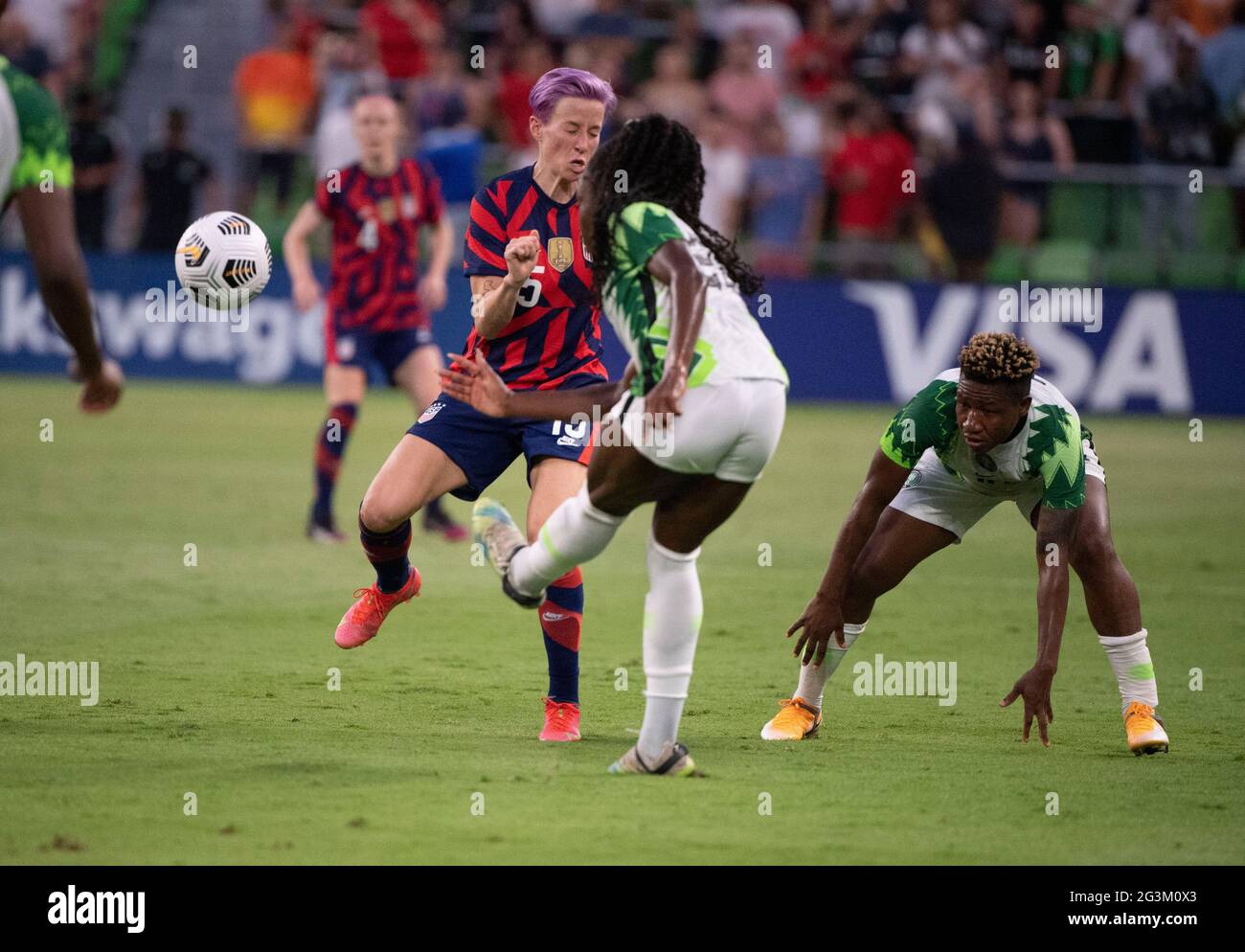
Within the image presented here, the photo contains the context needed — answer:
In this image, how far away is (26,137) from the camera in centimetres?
551

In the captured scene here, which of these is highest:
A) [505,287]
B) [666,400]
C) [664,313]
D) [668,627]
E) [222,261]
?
[222,261]

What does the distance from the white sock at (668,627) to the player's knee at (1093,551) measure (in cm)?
177

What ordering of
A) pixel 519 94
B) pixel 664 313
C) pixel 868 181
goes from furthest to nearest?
pixel 519 94, pixel 868 181, pixel 664 313

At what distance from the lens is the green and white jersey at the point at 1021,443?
6.59m

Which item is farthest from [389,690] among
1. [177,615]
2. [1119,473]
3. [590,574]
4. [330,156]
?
[330,156]

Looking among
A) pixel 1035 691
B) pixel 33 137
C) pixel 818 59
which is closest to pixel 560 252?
pixel 33 137

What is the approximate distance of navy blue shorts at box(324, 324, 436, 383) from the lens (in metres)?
12.4

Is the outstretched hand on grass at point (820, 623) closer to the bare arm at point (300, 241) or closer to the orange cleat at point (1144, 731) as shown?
the orange cleat at point (1144, 731)

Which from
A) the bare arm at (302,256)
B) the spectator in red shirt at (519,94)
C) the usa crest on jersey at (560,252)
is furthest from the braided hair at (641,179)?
the spectator in red shirt at (519,94)

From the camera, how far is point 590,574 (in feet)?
37.8

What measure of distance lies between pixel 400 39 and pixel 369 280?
10455mm

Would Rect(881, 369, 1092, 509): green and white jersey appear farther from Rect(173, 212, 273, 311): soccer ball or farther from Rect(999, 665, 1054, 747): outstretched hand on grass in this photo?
Rect(173, 212, 273, 311): soccer ball

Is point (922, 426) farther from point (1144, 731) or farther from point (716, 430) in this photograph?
point (1144, 731)

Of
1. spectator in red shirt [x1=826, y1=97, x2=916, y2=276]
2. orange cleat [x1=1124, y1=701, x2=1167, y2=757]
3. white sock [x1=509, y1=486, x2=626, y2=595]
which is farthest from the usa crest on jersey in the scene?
spectator in red shirt [x1=826, y1=97, x2=916, y2=276]
